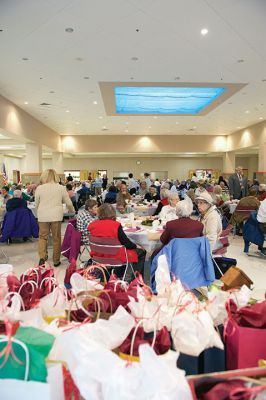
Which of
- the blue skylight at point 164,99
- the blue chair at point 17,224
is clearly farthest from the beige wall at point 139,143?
the blue chair at point 17,224

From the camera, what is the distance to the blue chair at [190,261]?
10.7 feet

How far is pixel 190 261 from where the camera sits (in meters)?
3.30

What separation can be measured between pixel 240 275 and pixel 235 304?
70cm

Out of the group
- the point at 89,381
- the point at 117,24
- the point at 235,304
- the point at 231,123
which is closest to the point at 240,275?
the point at 235,304

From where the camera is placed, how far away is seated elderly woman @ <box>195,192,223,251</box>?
163 inches

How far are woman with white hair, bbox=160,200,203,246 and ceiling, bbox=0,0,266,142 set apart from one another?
3001mm

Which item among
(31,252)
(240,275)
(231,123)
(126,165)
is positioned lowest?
(31,252)

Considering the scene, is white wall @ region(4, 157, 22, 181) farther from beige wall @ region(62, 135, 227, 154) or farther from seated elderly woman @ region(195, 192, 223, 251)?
seated elderly woman @ region(195, 192, 223, 251)

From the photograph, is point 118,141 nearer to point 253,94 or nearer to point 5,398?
point 253,94

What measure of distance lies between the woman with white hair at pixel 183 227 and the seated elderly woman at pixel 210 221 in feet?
2.19

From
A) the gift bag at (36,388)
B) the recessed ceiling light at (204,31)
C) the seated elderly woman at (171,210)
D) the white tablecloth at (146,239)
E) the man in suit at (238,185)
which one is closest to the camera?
the gift bag at (36,388)

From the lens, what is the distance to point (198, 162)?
2536 centimetres

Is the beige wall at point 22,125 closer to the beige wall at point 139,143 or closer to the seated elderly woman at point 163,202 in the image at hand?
the beige wall at point 139,143

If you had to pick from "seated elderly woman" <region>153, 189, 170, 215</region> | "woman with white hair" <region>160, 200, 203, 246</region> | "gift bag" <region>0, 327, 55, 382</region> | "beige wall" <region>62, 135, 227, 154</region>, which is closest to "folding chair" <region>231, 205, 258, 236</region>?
"seated elderly woman" <region>153, 189, 170, 215</region>
